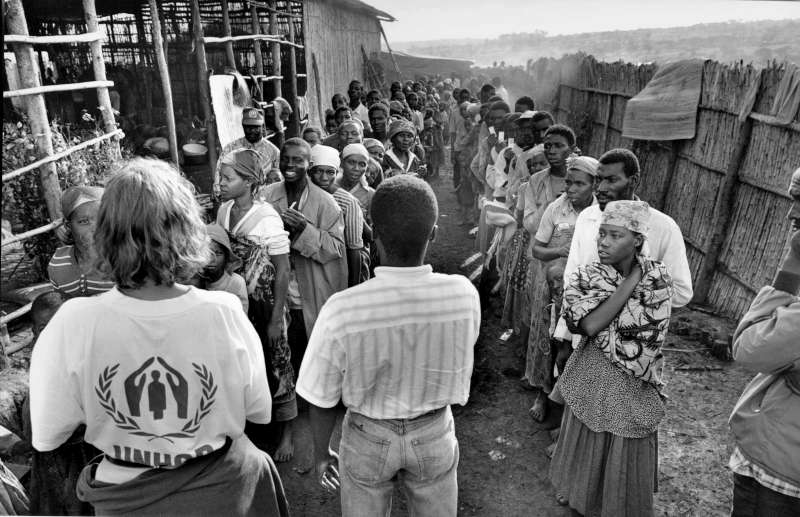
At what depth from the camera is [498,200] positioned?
615 cm

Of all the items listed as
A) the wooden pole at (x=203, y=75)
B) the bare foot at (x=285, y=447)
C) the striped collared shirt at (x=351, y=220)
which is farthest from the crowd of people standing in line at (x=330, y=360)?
the wooden pole at (x=203, y=75)

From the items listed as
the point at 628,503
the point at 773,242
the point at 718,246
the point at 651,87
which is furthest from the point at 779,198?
the point at 628,503

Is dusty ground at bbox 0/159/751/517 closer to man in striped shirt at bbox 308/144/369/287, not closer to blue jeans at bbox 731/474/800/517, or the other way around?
blue jeans at bbox 731/474/800/517

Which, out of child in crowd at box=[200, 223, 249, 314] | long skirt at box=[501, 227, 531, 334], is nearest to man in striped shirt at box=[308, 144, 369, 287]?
child in crowd at box=[200, 223, 249, 314]

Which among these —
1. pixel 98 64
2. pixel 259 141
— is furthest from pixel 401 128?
pixel 98 64

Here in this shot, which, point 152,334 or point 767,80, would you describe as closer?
point 152,334

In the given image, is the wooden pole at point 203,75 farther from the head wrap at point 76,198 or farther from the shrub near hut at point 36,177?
the head wrap at point 76,198

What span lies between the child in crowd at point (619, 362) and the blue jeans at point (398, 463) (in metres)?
0.90

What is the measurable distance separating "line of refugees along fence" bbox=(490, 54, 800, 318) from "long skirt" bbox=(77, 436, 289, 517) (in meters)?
4.77

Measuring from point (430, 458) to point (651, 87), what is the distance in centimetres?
709

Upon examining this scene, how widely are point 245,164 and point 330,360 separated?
164 cm

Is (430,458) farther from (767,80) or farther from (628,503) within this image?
(767,80)

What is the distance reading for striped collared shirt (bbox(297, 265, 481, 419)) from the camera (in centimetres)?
186

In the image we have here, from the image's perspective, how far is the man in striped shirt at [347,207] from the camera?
4000 millimetres
